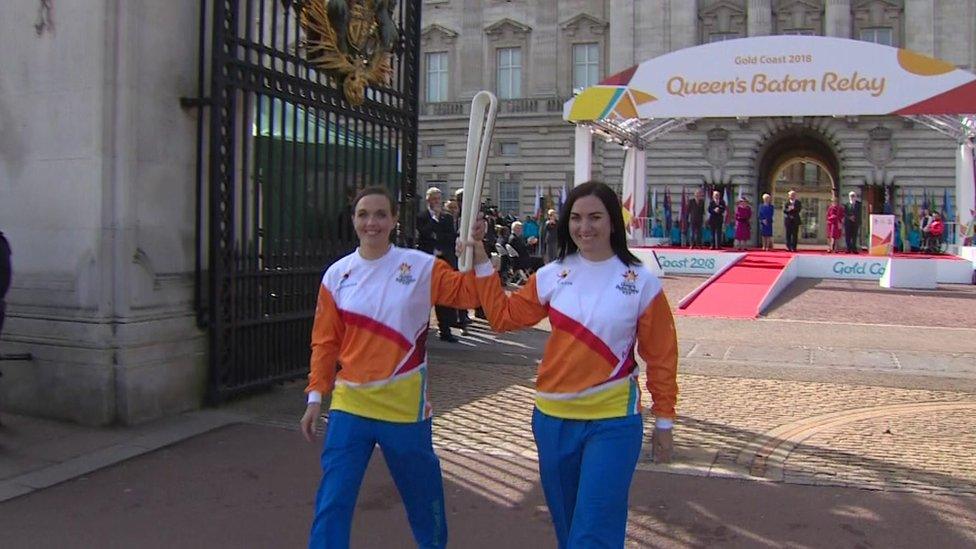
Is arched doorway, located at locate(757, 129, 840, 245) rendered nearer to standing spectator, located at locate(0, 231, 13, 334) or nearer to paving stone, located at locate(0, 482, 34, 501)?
standing spectator, located at locate(0, 231, 13, 334)

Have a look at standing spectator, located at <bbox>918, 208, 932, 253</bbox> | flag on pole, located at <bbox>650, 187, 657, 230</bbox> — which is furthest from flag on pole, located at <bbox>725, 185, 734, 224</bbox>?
standing spectator, located at <bbox>918, 208, 932, 253</bbox>

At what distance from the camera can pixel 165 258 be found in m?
6.81

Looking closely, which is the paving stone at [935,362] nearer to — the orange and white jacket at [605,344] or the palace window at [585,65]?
the orange and white jacket at [605,344]

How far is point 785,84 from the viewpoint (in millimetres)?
20938

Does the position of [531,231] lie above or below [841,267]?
above

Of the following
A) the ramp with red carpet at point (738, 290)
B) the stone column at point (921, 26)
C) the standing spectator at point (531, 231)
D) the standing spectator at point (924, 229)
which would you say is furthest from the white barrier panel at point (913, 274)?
the stone column at point (921, 26)

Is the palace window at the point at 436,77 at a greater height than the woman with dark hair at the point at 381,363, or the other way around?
A: the palace window at the point at 436,77

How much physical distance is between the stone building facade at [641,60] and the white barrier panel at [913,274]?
19055mm

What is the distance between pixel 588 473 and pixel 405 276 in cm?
115

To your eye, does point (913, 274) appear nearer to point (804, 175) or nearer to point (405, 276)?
point (405, 276)

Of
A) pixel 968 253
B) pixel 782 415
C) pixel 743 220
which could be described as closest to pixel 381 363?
pixel 782 415

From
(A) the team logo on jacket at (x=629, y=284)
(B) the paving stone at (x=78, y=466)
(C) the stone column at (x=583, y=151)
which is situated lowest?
(B) the paving stone at (x=78, y=466)

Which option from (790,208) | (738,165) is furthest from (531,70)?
(790,208)

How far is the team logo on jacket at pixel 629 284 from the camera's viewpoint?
336cm
